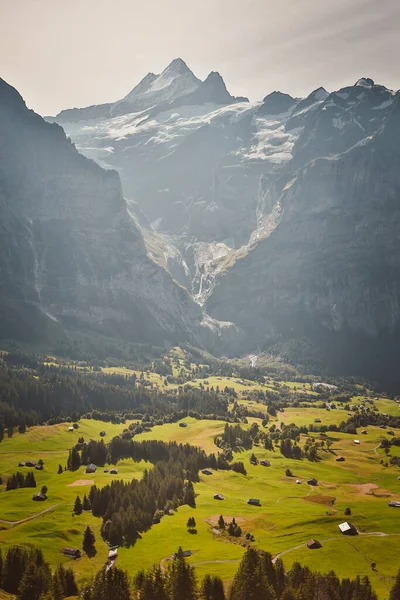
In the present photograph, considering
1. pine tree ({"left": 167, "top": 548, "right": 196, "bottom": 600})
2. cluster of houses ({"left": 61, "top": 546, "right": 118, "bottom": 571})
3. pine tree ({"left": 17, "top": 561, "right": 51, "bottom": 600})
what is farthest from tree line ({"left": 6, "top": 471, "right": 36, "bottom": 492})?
pine tree ({"left": 167, "top": 548, "right": 196, "bottom": 600})

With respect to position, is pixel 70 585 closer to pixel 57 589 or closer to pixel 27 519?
pixel 57 589

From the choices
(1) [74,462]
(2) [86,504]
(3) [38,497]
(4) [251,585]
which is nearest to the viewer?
(4) [251,585]

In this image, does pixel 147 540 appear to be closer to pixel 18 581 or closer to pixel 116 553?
pixel 116 553

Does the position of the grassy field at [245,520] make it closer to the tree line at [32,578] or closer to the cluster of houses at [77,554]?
the cluster of houses at [77,554]

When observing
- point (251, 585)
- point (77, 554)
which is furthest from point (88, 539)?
point (251, 585)

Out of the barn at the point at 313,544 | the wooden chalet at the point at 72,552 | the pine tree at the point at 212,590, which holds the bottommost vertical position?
the barn at the point at 313,544

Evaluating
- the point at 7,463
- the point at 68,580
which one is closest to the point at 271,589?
the point at 68,580

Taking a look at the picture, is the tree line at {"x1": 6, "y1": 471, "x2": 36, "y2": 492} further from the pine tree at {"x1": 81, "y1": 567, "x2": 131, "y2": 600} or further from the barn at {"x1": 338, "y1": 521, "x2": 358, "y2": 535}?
the barn at {"x1": 338, "y1": 521, "x2": 358, "y2": 535}

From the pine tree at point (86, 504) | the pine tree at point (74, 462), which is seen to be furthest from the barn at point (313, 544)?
the pine tree at point (74, 462)
